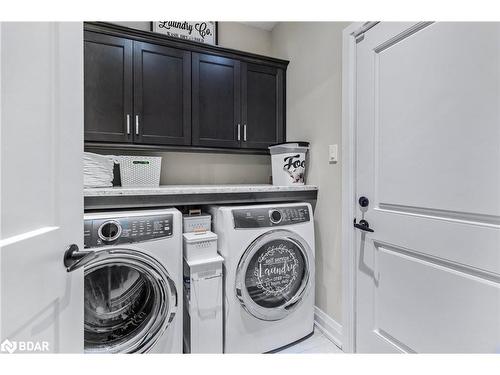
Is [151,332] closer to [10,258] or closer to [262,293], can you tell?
[262,293]

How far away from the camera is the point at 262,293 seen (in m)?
1.60

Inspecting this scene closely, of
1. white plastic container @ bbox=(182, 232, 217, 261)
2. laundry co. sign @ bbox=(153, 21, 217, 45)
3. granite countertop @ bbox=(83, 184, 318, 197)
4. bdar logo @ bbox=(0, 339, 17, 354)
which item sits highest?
laundry co. sign @ bbox=(153, 21, 217, 45)

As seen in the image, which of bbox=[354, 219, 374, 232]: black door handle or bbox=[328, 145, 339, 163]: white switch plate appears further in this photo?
bbox=[328, 145, 339, 163]: white switch plate

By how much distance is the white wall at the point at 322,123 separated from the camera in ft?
5.50

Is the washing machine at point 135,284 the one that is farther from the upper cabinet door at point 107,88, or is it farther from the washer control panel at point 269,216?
the upper cabinet door at point 107,88

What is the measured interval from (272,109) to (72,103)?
181 centimetres

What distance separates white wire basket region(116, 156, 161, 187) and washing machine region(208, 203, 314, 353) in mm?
552

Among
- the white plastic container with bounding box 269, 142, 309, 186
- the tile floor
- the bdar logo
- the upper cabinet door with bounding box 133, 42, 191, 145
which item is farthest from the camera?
the white plastic container with bounding box 269, 142, 309, 186

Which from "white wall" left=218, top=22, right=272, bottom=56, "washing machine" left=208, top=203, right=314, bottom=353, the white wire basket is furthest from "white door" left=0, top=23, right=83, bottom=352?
"white wall" left=218, top=22, right=272, bottom=56

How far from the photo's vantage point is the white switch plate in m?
1.66

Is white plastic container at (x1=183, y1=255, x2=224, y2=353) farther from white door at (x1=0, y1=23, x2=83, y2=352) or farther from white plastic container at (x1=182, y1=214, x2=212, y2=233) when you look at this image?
white door at (x1=0, y1=23, x2=83, y2=352)

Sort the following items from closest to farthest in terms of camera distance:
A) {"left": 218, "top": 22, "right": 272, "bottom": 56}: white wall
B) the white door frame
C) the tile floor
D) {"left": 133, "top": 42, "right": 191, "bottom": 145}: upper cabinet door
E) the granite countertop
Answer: the granite countertop, the white door frame, the tile floor, {"left": 133, "top": 42, "right": 191, "bottom": 145}: upper cabinet door, {"left": 218, "top": 22, "right": 272, "bottom": 56}: white wall

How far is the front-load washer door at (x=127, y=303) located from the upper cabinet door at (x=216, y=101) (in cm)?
107

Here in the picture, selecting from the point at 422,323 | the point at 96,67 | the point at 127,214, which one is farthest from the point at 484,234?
the point at 96,67
